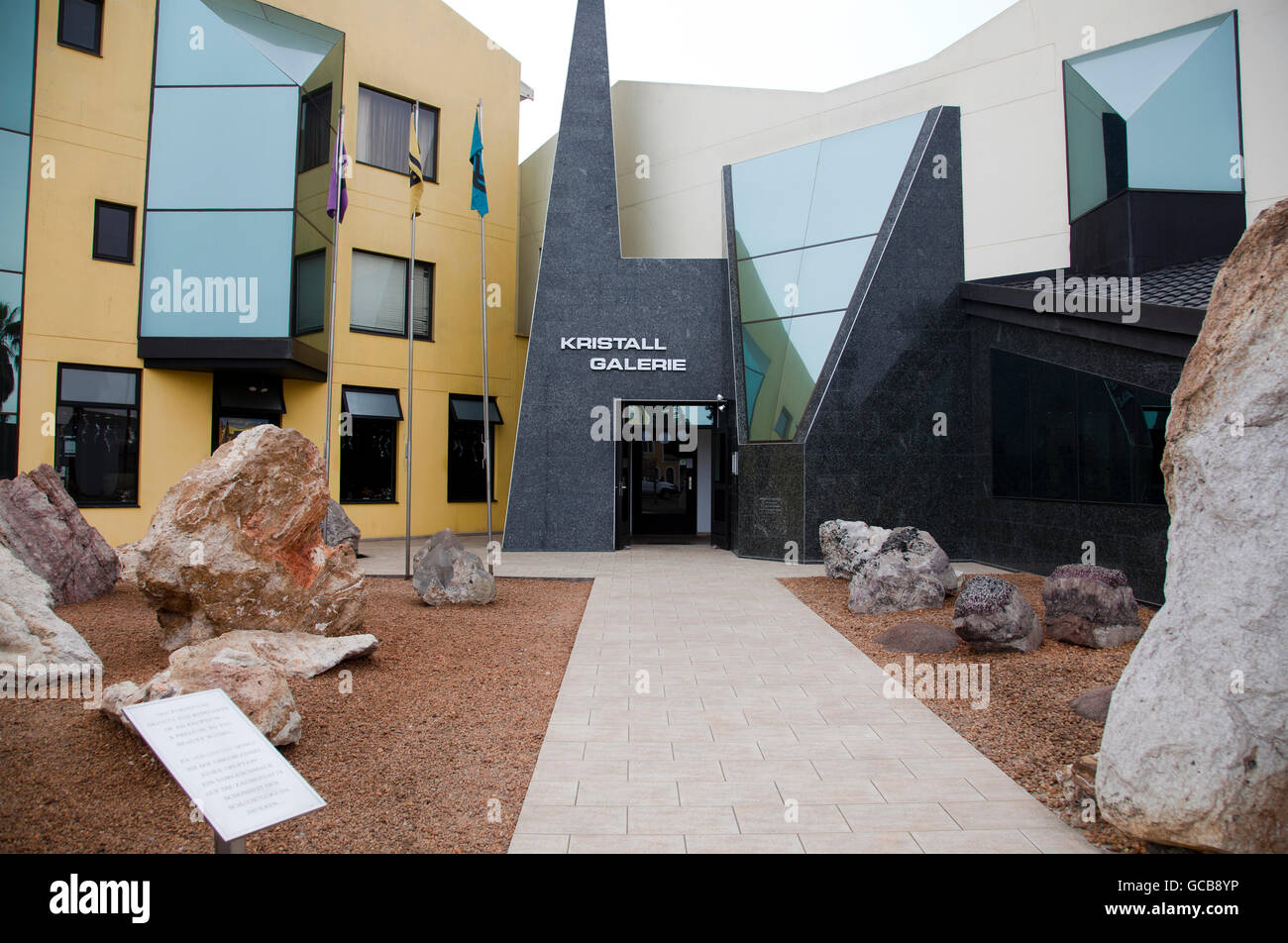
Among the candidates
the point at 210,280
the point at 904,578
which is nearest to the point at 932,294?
the point at 904,578

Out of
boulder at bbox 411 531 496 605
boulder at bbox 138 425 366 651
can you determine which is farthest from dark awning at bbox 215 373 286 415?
boulder at bbox 138 425 366 651

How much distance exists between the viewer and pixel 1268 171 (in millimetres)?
12703

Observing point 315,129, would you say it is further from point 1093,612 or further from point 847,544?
point 1093,612

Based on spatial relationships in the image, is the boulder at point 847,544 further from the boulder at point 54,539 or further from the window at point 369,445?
the window at point 369,445

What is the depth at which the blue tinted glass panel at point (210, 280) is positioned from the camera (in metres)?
15.2

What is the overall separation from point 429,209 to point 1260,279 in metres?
18.8

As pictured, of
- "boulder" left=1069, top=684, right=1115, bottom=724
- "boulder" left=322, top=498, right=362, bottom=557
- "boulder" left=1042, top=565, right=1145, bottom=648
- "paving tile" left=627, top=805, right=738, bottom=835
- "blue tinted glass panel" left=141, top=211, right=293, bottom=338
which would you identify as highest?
"blue tinted glass panel" left=141, top=211, right=293, bottom=338

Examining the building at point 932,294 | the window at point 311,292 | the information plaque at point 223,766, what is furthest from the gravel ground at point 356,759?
the window at point 311,292

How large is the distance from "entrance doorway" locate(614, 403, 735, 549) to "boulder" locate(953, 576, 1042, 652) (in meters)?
9.17

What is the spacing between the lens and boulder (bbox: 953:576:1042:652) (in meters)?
6.82

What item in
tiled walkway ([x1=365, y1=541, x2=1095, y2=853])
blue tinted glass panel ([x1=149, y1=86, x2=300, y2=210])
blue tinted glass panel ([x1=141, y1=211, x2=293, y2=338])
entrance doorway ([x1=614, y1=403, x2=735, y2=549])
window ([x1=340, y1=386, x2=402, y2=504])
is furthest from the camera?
window ([x1=340, y1=386, x2=402, y2=504])

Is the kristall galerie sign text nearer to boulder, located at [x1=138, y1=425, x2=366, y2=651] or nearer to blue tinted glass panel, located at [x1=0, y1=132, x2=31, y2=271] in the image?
boulder, located at [x1=138, y1=425, x2=366, y2=651]

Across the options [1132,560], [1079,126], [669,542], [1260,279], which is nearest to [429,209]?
[669,542]

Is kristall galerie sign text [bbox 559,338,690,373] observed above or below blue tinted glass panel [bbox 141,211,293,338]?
below
